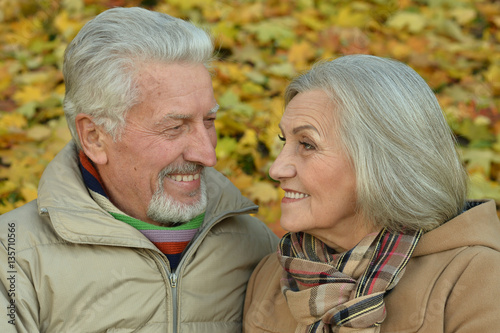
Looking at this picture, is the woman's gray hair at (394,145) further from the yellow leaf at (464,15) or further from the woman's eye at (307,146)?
the yellow leaf at (464,15)

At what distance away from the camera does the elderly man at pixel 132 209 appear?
7.99ft

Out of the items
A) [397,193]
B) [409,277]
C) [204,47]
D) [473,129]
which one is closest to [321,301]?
[409,277]

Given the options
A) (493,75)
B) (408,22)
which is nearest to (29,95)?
(408,22)

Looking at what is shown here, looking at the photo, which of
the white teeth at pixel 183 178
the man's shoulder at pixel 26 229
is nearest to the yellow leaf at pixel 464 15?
the white teeth at pixel 183 178

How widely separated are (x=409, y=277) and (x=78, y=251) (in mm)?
1374

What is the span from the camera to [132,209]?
287 cm

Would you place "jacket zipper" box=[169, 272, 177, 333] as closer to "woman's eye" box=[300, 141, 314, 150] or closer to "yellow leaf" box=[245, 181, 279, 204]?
"woman's eye" box=[300, 141, 314, 150]

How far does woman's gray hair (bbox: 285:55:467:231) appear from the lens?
2.34 meters

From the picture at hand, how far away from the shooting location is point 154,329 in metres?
2.55

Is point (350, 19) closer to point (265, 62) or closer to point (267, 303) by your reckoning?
point (265, 62)

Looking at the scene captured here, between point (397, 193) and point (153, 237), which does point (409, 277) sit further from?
point (153, 237)

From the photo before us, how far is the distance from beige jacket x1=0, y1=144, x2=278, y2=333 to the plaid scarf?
0.44m

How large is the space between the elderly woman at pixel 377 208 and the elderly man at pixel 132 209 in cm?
44

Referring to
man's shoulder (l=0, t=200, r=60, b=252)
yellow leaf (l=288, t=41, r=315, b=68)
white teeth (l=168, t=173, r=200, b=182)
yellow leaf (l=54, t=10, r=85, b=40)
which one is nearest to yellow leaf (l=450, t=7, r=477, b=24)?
yellow leaf (l=288, t=41, r=315, b=68)
